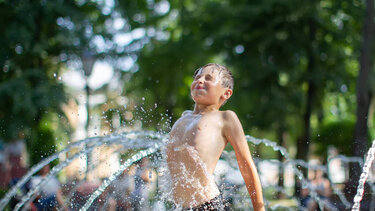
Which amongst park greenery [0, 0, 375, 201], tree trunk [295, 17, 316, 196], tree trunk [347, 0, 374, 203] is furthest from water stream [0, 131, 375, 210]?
park greenery [0, 0, 375, 201]

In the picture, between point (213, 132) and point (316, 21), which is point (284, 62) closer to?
point (316, 21)

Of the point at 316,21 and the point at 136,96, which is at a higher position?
the point at 316,21

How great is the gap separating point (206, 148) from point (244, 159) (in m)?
0.27

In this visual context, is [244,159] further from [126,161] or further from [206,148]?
[126,161]

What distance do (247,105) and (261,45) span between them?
168cm

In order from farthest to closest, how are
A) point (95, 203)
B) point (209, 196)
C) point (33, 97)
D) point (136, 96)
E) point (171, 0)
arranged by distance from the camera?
point (171, 0), point (136, 96), point (33, 97), point (95, 203), point (209, 196)

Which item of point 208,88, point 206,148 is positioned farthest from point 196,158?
point 208,88

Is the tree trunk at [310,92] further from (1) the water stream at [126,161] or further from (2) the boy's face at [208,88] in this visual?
(2) the boy's face at [208,88]

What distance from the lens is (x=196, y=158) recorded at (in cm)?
311

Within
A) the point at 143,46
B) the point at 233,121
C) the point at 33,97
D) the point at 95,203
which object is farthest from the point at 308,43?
the point at 233,121

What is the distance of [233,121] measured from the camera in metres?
3.15

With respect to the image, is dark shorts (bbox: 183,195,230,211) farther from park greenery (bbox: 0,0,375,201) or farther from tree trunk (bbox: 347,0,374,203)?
park greenery (bbox: 0,0,375,201)

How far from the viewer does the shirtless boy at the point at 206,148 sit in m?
3.04

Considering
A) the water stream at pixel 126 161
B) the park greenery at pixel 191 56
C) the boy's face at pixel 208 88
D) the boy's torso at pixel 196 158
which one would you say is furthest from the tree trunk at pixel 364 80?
the boy's torso at pixel 196 158
